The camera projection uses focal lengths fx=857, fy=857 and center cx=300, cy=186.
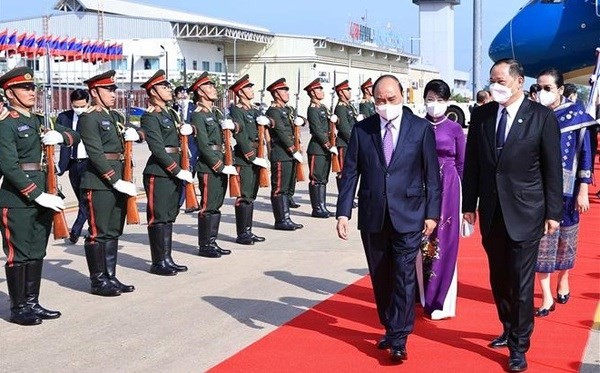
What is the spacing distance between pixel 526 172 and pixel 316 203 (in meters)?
6.92

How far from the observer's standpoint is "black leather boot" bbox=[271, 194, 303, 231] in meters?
10.4

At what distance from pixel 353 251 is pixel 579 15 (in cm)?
690

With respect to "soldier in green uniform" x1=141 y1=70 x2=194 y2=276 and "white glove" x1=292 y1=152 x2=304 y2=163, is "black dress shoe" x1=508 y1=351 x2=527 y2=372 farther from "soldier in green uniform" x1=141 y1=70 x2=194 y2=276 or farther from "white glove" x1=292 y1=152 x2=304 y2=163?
"white glove" x1=292 y1=152 x2=304 y2=163

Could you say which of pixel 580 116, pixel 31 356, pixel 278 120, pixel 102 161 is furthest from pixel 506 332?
pixel 278 120

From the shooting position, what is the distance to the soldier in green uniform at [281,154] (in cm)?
1032

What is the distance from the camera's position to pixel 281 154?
34.3ft

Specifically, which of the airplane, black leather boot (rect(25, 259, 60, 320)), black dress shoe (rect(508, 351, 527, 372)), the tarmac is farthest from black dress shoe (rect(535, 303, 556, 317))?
the airplane

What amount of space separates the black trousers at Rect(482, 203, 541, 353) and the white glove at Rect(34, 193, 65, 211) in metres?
2.97

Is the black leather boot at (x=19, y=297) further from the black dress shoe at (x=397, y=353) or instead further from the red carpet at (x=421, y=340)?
the black dress shoe at (x=397, y=353)

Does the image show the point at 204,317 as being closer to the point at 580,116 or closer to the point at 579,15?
the point at 580,116

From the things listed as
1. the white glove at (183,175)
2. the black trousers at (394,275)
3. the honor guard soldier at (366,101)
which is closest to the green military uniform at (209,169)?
the white glove at (183,175)

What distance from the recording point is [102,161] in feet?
22.0

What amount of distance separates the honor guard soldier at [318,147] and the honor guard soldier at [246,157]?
5.56 feet

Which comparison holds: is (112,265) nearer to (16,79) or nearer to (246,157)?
(16,79)
